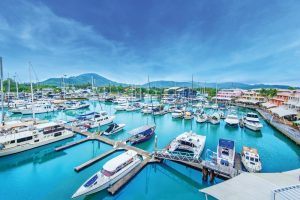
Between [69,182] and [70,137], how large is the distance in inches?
553

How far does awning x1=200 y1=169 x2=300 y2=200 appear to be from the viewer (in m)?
8.15

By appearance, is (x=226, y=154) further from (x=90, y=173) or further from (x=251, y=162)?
(x=90, y=173)

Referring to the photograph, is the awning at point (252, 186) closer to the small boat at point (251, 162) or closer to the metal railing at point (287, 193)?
the metal railing at point (287, 193)

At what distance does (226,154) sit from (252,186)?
11.0 m

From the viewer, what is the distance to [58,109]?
56.9m

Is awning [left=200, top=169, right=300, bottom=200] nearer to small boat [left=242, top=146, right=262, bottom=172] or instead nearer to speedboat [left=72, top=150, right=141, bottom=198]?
small boat [left=242, top=146, right=262, bottom=172]

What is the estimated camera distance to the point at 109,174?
49.0ft

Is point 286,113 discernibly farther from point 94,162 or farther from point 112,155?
point 94,162

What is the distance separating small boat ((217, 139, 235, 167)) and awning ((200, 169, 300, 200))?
6762mm

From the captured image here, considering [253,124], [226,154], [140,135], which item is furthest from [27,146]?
[253,124]

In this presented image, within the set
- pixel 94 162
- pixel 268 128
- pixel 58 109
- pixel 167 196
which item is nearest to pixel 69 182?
pixel 94 162

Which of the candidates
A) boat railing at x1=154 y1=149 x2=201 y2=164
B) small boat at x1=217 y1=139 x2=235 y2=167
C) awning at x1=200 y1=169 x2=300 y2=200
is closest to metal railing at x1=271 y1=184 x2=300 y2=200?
awning at x1=200 y1=169 x2=300 y2=200

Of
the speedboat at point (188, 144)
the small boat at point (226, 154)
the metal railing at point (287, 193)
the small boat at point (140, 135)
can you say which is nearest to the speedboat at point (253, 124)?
the speedboat at point (188, 144)

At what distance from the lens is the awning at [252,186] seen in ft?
26.7
